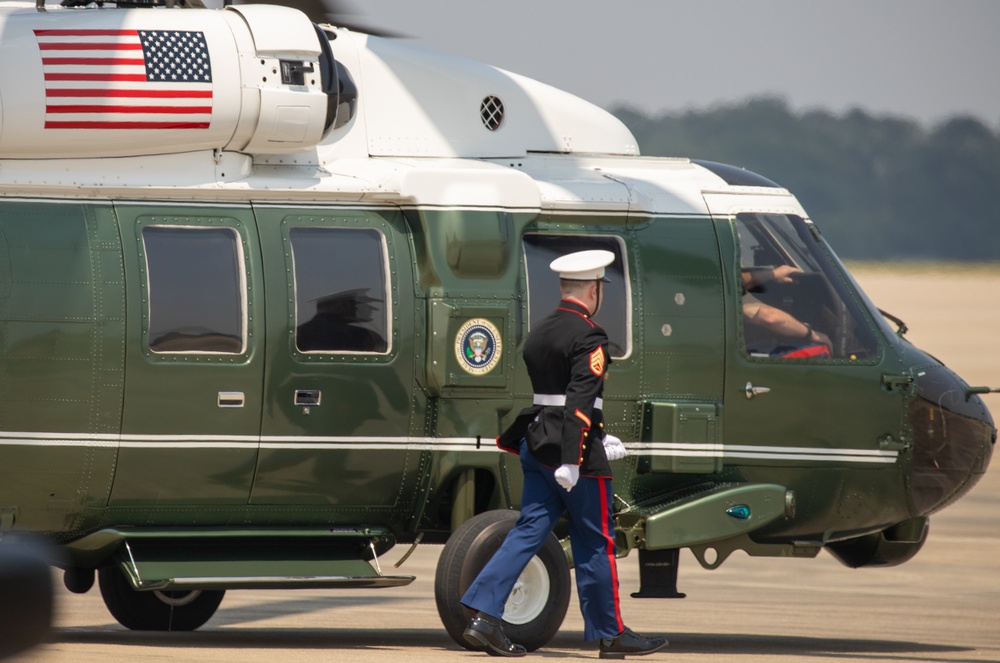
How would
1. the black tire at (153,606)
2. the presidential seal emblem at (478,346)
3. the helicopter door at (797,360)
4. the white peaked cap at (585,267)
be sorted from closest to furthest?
the white peaked cap at (585,267) < the presidential seal emblem at (478,346) < the helicopter door at (797,360) < the black tire at (153,606)

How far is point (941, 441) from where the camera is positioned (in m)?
10.1

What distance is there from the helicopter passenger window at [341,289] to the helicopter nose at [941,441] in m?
3.22

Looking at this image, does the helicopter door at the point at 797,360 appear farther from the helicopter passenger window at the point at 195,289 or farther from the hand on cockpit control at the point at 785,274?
the helicopter passenger window at the point at 195,289

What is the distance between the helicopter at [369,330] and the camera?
8609 millimetres

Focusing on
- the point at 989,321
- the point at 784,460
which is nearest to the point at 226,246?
the point at 784,460

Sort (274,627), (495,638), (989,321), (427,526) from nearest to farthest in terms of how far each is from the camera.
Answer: (495,638), (427,526), (274,627), (989,321)

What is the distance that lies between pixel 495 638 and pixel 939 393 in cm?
333

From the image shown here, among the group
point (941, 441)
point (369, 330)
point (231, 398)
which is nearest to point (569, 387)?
point (369, 330)

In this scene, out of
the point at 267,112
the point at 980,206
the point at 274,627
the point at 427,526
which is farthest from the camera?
the point at 980,206

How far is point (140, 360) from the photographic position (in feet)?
28.5

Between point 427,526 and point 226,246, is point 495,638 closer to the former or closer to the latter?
point 427,526

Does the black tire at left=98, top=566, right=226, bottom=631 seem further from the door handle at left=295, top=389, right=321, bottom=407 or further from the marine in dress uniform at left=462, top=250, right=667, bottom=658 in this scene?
the marine in dress uniform at left=462, top=250, right=667, bottom=658

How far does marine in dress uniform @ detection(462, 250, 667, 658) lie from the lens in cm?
833

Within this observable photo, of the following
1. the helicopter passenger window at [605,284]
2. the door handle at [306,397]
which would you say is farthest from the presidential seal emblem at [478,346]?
the door handle at [306,397]
